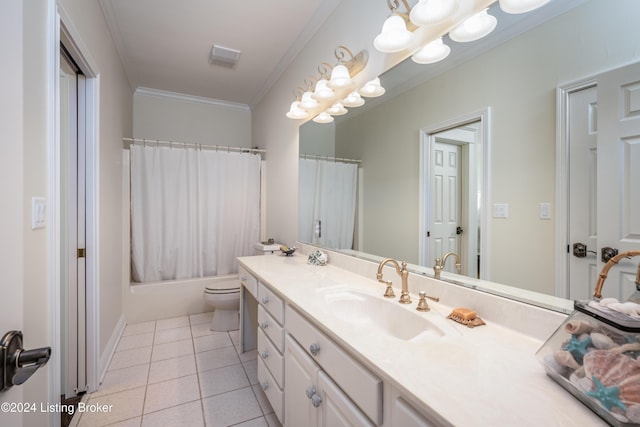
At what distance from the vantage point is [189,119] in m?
3.75

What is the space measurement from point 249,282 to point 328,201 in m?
0.84

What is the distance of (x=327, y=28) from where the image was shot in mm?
2096

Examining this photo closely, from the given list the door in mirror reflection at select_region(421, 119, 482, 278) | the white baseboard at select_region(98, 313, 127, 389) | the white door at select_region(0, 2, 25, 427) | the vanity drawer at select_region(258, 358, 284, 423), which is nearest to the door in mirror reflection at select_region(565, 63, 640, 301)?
the door in mirror reflection at select_region(421, 119, 482, 278)

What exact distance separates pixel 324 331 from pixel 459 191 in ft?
2.62

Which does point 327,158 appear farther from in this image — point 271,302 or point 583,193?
point 583,193

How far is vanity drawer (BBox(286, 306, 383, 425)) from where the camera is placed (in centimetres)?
76

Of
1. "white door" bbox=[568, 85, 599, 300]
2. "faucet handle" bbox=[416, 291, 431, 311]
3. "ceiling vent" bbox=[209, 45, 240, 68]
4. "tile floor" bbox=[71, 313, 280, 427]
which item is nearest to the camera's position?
"white door" bbox=[568, 85, 599, 300]

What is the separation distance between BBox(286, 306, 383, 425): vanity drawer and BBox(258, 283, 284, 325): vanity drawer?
19 cm

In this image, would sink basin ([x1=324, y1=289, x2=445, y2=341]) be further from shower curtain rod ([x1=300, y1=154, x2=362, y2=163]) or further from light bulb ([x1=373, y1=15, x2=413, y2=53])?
light bulb ([x1=373, y1=15, x2=413, y2=53])

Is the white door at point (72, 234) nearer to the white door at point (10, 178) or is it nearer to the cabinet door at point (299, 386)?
the white door at point (10, 178)

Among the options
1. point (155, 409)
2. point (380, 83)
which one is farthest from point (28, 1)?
point (155, 409)

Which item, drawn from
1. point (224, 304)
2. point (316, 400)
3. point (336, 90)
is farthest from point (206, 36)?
point (316, 400)

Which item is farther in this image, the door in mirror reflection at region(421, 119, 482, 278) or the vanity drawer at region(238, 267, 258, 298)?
the vanity drawer at region(238, 267, 258, 298)

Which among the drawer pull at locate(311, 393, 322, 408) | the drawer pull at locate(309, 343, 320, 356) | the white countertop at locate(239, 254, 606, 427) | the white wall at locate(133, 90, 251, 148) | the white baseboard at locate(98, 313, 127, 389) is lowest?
the white baseboard at locate(98, 313, 127, 389)
